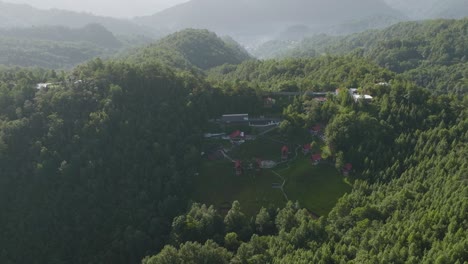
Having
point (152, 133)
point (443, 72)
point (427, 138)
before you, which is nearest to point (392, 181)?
point (427, 138)

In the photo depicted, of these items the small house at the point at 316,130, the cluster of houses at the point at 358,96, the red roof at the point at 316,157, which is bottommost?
the red roof at the point at 316,157

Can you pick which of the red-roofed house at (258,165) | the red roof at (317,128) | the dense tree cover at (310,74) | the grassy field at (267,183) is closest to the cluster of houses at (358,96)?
the dense tree cover at (310,74)

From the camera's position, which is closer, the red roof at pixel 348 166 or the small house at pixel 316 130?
the red roof at pixel 348 166

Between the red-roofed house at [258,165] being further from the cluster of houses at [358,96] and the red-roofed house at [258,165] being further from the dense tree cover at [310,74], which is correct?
the cluster of houses at [358,96]

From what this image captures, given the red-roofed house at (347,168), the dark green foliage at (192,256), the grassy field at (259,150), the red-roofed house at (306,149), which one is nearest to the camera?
the dark green foliage at (192,256)

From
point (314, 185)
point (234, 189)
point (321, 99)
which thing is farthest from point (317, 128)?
point (234, 189)

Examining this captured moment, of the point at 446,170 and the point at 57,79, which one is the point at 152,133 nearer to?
the point at 57,79

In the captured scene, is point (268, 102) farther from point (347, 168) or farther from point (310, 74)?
point (310, 74)
